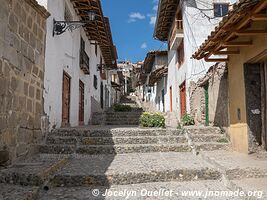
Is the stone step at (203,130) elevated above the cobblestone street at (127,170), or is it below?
above

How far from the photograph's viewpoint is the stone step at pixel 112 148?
20.7ft

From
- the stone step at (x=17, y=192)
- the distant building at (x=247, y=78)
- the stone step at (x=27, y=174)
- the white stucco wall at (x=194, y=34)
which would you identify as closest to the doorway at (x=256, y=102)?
the distant building at (x=247, y=78)

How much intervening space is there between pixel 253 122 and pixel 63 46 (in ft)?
19.2

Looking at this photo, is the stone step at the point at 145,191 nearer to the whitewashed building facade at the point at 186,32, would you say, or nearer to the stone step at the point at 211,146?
the stone step at the point at 211,146

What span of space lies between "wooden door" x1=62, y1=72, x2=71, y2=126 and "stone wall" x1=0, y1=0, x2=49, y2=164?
2.25 m

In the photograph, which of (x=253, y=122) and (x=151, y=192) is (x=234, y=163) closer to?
(x=253, y=122)

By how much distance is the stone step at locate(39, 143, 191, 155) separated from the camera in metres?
6.32

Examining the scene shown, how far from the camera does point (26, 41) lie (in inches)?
211

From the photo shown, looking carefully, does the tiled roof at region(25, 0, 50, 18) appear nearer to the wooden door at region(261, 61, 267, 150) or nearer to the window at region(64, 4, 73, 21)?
the window at region(64, 4, 73, 21)

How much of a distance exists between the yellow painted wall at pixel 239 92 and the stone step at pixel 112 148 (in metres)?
1.25

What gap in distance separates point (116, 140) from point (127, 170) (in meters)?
2.34

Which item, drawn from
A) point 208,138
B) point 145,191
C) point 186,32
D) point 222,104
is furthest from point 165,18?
→ point 145,191

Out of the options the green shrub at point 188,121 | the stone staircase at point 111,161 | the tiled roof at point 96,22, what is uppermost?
the tiled roof at point 96,22

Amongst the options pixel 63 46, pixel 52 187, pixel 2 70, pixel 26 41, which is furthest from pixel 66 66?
→ pixel 52 187
